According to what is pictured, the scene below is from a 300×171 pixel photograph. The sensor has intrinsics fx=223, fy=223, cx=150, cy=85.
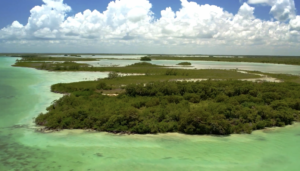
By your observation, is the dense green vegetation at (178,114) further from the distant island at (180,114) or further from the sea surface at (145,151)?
the sea surface at (145,151)

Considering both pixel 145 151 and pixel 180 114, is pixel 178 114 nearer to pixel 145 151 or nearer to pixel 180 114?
pixel 180 114

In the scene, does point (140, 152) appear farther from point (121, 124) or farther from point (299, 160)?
point (299, 160)

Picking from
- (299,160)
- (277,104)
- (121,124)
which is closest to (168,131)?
(121,124)

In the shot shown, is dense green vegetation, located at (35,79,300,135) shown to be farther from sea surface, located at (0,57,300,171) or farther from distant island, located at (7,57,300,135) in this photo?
sea surface, located at (0,57,300,171)

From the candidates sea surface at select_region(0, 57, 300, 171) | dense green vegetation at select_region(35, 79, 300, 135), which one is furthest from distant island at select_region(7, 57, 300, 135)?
sea surface at select_region(0, 57, 300, 171)

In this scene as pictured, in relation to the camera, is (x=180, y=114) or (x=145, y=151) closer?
(x=145, y=151)

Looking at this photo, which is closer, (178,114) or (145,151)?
(145,151)

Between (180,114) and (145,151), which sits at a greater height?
(180,114)

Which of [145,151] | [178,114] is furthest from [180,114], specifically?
[145,151]

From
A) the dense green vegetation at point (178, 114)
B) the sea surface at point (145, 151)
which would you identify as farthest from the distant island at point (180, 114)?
the sea surface at point (145, 151)
